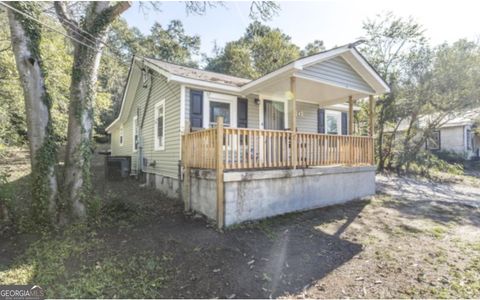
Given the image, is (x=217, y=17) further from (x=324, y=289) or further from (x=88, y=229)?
(x=324, y=289)

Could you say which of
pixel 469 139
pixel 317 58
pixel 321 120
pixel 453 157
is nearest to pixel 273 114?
pixel 321 120

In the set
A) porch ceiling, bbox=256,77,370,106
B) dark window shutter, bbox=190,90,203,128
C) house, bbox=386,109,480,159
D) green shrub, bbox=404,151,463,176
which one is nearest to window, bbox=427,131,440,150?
house, bbox=386,109,480,159

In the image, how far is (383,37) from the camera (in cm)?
1481

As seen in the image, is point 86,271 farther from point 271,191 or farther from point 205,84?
point 205,84

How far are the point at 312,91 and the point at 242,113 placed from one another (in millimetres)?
2457

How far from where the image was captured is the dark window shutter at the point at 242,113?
27.2ft

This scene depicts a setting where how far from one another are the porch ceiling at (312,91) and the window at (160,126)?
3.46m

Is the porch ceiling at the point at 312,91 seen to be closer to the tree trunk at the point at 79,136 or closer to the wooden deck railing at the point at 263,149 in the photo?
the wooden deck railing at the point at 263,149

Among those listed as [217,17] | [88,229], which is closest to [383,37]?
[217,17]

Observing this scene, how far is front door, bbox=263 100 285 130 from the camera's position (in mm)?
9062

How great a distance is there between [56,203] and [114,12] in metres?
4.29

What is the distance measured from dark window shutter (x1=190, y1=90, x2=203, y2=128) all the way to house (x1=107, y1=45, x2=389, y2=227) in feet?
0.10

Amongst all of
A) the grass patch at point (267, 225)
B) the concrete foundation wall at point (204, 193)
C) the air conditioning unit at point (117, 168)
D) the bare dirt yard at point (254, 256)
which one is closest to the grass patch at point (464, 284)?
the bare dirt yard at point (254, 256)

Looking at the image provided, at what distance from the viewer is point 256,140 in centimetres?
576
